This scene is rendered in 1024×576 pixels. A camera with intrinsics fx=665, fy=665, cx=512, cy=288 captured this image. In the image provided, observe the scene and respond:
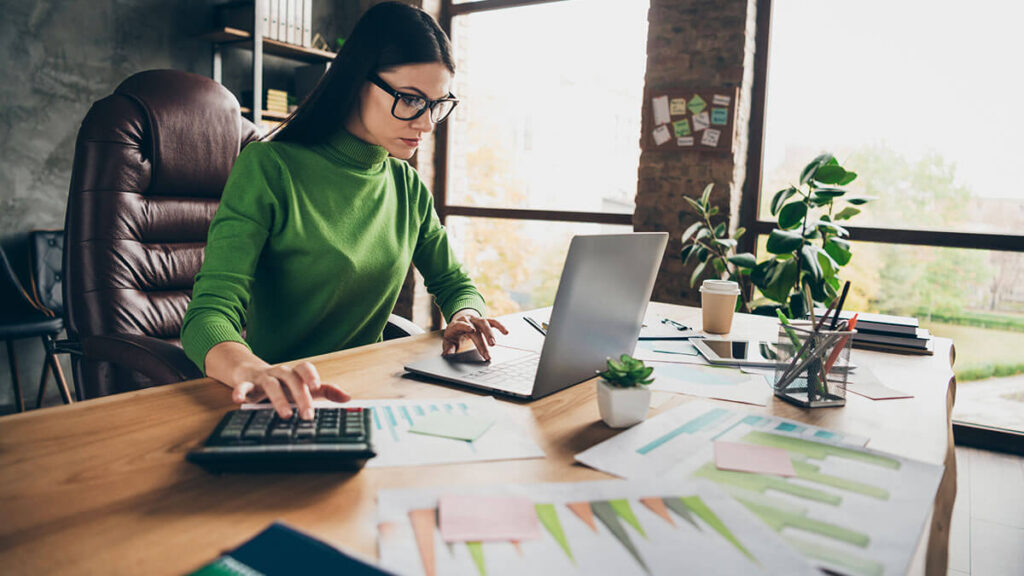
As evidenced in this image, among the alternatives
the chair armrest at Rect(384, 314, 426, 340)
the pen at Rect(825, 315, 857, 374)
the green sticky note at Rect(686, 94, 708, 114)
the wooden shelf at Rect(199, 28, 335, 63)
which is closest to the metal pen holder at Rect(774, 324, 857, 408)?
the pen at Rect(825, 315, 857, 374)

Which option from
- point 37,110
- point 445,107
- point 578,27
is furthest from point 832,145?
point 37,110

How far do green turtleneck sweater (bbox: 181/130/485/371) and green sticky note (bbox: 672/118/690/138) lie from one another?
73.6 inches

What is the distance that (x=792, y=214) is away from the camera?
2168 mm

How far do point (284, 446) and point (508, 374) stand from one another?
0.46 m

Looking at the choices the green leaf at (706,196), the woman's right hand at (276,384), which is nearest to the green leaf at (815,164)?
the green leaf at (706,196)

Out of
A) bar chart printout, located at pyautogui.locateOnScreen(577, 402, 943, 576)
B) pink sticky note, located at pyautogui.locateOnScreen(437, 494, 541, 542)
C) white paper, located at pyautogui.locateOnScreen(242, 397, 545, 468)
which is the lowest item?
white paper, located at pyautogui.locateOnScreen(242, 397, 545, 468)

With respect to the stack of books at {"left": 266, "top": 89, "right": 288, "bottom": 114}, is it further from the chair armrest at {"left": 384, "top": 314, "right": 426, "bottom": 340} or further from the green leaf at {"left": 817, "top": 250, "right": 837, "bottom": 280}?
the green leaf at {"left": 817, "top": 250, "right": 837, "bottom": 280}

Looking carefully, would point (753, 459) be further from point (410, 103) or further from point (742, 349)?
point (410, 103)

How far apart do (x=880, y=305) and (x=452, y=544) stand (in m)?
2.97

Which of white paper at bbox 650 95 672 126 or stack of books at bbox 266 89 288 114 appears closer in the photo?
white paper at bbox 650 95 672 126

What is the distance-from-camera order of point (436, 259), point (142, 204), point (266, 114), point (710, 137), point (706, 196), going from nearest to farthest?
point (142, 204), point (436, 259), point (706, 196), point (710, 137), point (266, 114)

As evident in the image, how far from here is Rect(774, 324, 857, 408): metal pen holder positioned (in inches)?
37.9

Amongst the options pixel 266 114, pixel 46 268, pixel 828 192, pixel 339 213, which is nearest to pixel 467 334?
pixel 339 213

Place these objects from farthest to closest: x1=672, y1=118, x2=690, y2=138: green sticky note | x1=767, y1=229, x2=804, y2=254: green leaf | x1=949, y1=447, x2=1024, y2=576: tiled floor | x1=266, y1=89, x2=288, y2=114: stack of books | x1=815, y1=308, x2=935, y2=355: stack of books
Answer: x1=266, y1=89, x2=288, y2=114: stack of books
x1=672, y1=118, x2=690, y2=138: green sticky note
x1=767, y1=229, x2=804, y2=254: green leaf
x1=949, y1=447, x2=1024, y2=576: tiled floor
x1=815, y1=308, x2=935, y2=355: stack of books
